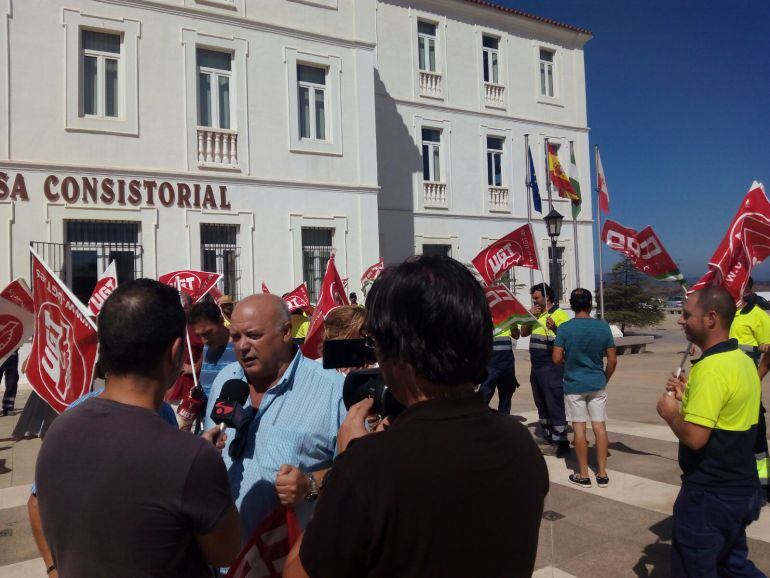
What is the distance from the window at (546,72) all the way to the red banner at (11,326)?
1950 centimetres

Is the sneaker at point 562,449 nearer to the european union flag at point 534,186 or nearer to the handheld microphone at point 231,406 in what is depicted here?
the handheld microphone at point 231,406

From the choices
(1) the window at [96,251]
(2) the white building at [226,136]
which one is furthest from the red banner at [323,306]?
(2) the white building at [226,136]

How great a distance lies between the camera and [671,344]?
21.7 m

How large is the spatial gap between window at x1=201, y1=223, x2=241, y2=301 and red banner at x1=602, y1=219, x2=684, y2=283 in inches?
391

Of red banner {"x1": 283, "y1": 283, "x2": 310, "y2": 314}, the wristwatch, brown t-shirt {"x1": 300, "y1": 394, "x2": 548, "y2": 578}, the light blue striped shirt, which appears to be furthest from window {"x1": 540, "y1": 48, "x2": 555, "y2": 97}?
brown t-shirt {"x1": 300, "y1": 394, "x2": 548, "y2": 578}

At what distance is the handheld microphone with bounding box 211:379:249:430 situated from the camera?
237 centimetres

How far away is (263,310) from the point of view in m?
2.82

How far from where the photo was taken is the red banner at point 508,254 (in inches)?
303

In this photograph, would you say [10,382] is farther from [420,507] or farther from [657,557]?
[420,507]

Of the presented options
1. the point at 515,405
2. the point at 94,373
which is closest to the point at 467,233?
the point at 515,405

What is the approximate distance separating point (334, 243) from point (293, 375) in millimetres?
13251

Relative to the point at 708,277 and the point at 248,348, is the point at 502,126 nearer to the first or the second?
the point at 708,277

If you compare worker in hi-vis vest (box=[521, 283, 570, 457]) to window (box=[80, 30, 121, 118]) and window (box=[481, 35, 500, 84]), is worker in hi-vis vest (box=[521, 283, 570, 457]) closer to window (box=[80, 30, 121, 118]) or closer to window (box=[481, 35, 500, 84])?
window (box=[80, 30, 121, 118])

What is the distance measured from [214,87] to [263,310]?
13.0 m
